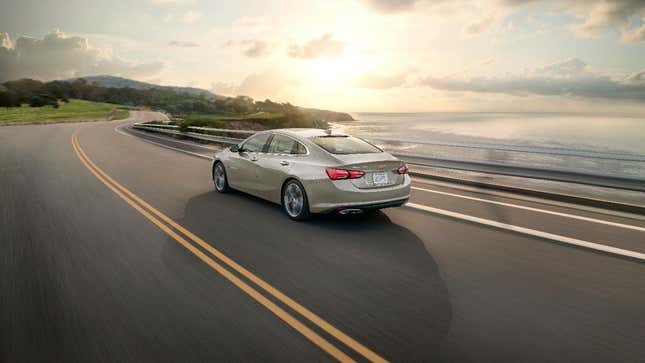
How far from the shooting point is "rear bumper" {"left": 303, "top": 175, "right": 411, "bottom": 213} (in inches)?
265

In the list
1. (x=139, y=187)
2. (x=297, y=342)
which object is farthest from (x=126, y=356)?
(x=139, y=187)

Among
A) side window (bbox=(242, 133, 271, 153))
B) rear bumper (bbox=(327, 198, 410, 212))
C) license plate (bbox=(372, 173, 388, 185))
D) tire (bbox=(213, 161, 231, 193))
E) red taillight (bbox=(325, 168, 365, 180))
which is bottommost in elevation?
tire (bbox=(213, 161, 231, 193))

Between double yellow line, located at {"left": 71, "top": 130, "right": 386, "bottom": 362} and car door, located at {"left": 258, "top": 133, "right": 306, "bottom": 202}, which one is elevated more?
car door, located at {"left": 258, "top": 133, "right": 306, "bottom": 202}

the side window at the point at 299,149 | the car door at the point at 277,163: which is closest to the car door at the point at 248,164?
the car door at the point at 277,163

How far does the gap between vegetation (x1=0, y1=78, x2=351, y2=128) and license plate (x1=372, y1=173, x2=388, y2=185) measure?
195 feet

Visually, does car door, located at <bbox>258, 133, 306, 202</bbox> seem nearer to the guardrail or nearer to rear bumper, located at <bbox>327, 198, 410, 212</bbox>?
rear bumper, located at <bbox>327, 198, 410, 212</bbox>

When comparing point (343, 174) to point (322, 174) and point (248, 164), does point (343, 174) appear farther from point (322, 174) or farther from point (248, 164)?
point (248, 164)

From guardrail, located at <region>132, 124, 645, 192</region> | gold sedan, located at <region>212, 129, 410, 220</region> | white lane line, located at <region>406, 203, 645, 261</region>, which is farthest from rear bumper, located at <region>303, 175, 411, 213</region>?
guardrail, located at <region>132, 124, 645, 192</region>

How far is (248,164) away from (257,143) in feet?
1.51

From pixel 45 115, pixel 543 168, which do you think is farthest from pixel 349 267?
pixel 45 115

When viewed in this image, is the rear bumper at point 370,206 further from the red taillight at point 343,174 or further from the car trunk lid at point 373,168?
the red taillight at point 343,174

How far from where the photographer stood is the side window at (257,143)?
8625mm

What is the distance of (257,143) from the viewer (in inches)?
348

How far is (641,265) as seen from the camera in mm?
5344
